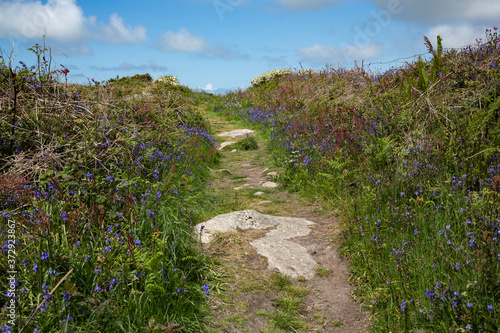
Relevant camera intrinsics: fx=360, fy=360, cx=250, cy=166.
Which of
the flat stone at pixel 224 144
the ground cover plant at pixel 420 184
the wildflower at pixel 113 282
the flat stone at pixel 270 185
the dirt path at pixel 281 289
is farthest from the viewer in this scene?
the flat stone at pixel 224 144

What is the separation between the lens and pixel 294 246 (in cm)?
485

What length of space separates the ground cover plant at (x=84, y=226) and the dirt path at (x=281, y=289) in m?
0.31

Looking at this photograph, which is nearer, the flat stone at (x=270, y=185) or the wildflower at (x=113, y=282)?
the wildflower at (x=113, y=282)

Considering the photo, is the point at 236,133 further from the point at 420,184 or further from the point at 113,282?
the point at 113,282

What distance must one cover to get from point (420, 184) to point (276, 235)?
201cm

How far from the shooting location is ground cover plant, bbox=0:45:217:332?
115 inches

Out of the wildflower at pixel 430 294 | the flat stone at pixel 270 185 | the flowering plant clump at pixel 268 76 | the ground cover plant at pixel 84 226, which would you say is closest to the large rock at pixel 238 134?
the flat stone at pixel 270 185

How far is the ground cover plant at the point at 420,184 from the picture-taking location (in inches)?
113

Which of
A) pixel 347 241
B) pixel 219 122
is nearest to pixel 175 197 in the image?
pixel 347 241

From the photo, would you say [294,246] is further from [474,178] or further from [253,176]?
[253,176]

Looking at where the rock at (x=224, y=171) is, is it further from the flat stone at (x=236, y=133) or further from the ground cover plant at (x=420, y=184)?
the flat stone at (x=236, y=133)

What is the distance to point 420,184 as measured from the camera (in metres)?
4.55

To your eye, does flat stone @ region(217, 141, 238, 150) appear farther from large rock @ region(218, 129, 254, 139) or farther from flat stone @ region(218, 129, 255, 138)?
flat stone @ region(218, 129, 255, 138)

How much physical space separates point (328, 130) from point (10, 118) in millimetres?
6186
